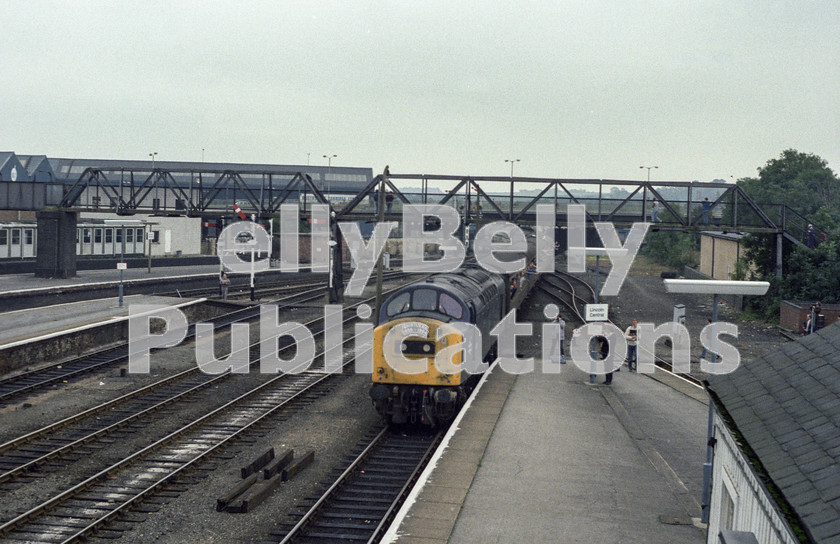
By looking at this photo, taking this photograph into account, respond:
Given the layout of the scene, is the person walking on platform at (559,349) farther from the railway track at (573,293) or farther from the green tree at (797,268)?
the green tree at (797,268)

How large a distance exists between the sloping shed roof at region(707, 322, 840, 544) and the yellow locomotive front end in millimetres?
6815

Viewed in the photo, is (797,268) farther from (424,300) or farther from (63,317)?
(63,317)

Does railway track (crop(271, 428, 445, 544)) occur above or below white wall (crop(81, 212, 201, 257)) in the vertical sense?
below

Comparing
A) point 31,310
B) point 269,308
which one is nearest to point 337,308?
point 269,308

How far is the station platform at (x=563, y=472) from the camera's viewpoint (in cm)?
1130

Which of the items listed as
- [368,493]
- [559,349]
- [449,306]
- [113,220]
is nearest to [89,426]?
[368,493]

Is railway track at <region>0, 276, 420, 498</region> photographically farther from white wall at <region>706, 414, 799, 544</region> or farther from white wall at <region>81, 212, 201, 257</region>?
white wall at <region>81, 212, 201, 257</region>

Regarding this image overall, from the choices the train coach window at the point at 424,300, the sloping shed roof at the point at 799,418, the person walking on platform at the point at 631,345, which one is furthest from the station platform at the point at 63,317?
the sloping shed roof at the point at 799,418

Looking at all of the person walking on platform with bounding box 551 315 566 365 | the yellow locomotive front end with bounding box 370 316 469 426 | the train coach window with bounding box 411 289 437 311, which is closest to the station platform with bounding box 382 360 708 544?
the yellow locomotive front end with bounding box 370 316 469 426

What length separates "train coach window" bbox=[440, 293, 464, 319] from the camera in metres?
17.7

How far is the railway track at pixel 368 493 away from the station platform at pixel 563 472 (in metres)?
0.71

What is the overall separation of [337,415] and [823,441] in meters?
13.6

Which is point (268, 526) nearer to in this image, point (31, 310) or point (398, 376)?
point (398, 376)

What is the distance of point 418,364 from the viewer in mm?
17188
